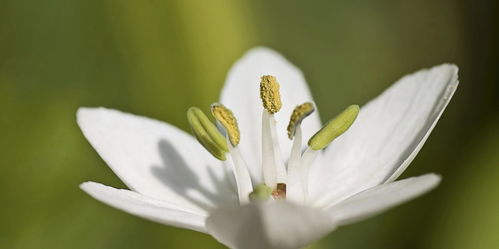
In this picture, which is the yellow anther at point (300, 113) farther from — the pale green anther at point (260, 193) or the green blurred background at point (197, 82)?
the green blurred background at point (197, 82)

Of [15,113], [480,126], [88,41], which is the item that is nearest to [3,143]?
[15,113]

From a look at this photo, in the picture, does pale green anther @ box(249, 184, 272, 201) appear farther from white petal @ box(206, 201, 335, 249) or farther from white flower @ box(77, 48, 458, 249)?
white petal @ box(206, 201, 335, 249)

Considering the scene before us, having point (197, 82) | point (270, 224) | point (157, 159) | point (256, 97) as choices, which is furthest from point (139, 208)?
point (197, 82)

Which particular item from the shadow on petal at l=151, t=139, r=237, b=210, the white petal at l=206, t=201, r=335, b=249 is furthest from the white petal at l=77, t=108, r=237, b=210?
the white petal at l=206, t=201, r=335, b=249

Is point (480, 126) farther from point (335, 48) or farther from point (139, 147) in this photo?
point (139, 147)

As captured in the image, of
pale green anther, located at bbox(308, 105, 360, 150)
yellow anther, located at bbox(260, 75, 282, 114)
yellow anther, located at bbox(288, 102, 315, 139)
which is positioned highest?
yellow anther, located at bbox(260, 75, 282, 114)

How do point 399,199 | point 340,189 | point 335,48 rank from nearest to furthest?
1. point 399,199
2. point 340,189
3. point 335,48
